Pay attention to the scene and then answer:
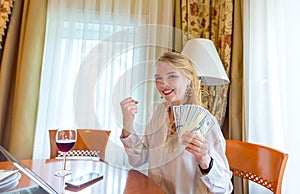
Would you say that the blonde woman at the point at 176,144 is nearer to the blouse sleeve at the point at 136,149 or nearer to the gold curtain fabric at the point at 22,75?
the blouse sleeve at the point at 136,149

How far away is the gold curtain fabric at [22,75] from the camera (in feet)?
5.64

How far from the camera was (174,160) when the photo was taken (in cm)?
100

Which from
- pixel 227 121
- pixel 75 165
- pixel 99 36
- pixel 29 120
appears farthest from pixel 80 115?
pixel 227 121

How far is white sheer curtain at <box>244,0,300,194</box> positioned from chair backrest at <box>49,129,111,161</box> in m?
0.95

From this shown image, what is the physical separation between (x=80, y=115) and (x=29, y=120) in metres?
0.68

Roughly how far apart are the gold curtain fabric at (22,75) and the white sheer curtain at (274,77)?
1.51m

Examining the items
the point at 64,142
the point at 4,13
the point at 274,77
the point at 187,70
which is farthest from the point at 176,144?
the point at 4,13

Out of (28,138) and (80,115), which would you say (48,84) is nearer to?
(28,138)

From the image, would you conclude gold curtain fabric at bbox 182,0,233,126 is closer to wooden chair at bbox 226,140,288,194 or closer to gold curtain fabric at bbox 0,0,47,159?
wooden chair at bbox 226,140,288,194

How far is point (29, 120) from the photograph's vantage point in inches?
69.0

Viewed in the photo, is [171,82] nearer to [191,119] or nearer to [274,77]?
[191,119]

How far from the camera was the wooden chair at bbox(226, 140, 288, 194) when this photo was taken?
3.29 ft

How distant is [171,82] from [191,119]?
0.17 meters

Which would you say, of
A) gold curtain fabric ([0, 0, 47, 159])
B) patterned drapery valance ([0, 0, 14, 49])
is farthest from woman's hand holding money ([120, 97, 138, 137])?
patterned drapery valance ([0, 0, 14, 49])
